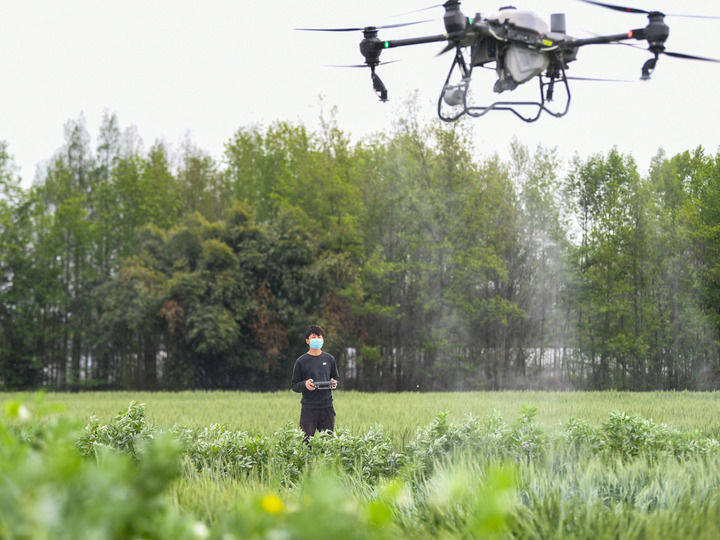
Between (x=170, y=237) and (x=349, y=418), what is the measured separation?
55.8ft

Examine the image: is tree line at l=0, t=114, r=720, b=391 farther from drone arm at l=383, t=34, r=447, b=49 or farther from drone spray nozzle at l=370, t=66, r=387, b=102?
drone arm at l=383, t=34, r=447, b=49

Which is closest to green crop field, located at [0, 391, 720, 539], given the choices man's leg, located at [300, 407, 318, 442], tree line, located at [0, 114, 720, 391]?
man's leg, located at [300, 407, 318, 442]

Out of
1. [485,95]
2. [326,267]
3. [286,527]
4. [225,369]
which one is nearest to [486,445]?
[485,95]

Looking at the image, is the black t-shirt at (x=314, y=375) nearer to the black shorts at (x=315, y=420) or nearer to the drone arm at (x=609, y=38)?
the black shorts at (x=315, y=420)

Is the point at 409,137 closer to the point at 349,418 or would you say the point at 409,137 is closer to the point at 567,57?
the point at 349,418

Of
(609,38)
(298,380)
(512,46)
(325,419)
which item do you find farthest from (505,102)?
(325,419)

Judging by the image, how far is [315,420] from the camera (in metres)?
7.86

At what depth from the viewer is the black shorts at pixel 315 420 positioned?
780 centimetres

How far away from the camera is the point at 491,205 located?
27.9m

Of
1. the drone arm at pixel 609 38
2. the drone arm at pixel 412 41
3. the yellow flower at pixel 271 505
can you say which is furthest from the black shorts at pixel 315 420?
the yellow flower at pixel 271 505

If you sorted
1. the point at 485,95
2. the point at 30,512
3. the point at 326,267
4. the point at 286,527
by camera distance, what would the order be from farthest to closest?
1. the point at 326,267
2. the point at 485,95
3. the point at 286,527
4. the point at 30,512

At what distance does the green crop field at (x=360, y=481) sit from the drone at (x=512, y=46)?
3153 mm

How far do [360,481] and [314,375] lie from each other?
2.26 meters

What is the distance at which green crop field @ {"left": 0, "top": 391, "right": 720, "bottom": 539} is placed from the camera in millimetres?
1803
